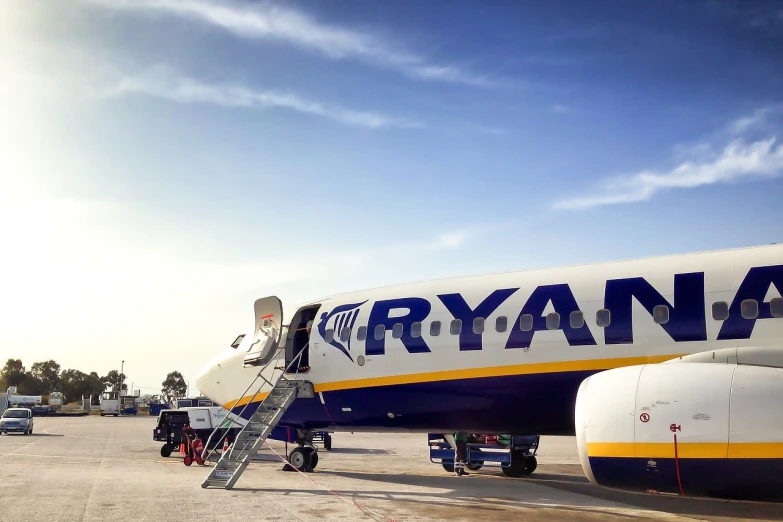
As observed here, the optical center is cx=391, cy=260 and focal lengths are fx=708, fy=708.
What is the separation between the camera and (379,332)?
19406 mm

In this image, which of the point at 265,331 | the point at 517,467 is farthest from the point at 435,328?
the point at 517,467

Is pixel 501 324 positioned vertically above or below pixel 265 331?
below

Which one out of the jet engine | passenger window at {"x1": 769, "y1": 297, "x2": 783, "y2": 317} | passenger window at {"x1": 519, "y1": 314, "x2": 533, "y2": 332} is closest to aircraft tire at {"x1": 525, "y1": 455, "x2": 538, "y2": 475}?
passenger window at {"x1": 519, "y1": 314, "x2": 533, "y2": 332}

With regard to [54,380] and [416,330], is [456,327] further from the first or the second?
[54,380]

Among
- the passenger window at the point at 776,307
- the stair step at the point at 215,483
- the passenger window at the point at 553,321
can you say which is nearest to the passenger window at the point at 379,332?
the passenger window at the point at 553,321

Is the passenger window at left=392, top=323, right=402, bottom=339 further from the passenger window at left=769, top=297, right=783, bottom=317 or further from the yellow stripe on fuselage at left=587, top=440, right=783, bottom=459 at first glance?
the passenger window at left=769, top=297, right=783, bottom=317

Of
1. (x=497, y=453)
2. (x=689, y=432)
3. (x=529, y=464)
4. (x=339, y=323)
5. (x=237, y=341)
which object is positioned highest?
(x=339, y=323)

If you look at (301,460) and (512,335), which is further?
(301,460)

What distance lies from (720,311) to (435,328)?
6.76 metres

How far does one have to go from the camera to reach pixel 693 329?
14.8 meters

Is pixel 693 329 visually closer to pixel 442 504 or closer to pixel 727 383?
pixel 727 383

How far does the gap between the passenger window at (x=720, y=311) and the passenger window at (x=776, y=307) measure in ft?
2.65

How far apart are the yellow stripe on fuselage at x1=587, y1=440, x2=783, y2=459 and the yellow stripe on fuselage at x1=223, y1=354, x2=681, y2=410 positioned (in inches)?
127

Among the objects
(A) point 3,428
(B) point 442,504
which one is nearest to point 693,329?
(B) point 442,504
